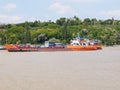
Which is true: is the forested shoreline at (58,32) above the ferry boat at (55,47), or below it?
above

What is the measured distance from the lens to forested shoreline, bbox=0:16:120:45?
12475 centimetres

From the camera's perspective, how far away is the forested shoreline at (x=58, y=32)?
12475cm

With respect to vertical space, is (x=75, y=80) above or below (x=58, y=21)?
below

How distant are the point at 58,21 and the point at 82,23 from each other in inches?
322

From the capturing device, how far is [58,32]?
5094 inches

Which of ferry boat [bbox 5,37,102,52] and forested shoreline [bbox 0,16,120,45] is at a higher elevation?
forested shoreline [bbox 0,16,120,45]

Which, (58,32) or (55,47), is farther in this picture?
(58,32)

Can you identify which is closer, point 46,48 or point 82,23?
point 46,48

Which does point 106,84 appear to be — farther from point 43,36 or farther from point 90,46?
point 43,36

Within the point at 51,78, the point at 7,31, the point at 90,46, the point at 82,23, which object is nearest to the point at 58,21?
the point at 82,23

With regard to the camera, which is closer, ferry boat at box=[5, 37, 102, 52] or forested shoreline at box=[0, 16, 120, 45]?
ferry boat at box=[5, 37, 102, 52]

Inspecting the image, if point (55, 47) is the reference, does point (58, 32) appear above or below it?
above

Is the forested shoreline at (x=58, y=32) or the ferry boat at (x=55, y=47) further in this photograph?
the forested shoreline at (x=58, y=32)

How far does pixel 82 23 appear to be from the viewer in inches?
5797
